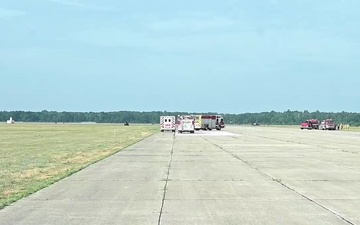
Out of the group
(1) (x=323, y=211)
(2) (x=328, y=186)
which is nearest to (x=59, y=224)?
(1) (x=323, y=211)

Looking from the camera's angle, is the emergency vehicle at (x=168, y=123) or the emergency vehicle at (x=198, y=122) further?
the emergency vehicle at (x=198, y=122)

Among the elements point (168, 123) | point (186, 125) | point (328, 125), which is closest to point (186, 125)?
point (186, 125)

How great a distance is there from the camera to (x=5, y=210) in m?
11.3

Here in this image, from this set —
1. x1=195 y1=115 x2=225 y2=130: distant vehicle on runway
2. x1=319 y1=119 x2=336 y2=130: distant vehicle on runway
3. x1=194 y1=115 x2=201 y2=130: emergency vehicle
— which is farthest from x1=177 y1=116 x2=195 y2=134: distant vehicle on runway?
x1=319 y1=119 x2=336 y2=130: distant vehicle on runway

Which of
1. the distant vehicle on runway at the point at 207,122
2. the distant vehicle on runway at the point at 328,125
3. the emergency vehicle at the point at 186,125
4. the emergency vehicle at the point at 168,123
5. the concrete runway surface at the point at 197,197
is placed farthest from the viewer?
the distant vehicle on runway at the point at 328,125

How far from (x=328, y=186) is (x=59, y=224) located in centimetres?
835

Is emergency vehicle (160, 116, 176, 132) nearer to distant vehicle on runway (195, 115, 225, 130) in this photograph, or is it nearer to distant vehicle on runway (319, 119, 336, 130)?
distant vehicle on runway (195, 115, 225, 130)

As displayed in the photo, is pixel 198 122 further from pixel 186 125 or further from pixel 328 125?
pixel 328 125

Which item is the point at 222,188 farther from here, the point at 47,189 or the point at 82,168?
the point at 82,168

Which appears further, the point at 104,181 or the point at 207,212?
the point at 104,181

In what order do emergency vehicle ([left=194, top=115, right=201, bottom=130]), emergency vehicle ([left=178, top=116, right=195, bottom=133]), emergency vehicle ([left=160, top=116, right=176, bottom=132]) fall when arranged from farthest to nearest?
emergency vehicle ([left=194, top=115, right=201, bottom=130]) → emergency vehicle ([left=160, top=116, right=176, bottom=132]) → emergency vehicle ([left=178, top=116, right=195, bottom=133])

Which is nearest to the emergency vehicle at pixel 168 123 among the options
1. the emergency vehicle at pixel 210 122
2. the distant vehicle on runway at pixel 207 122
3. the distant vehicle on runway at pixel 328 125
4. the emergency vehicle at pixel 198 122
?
the emergency vehicle at pixel 198 122

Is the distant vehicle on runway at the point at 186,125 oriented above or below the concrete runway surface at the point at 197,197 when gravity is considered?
above

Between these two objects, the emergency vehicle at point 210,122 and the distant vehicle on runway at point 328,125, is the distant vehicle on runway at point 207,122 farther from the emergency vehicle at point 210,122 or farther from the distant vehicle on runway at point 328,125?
the distant vehicle on runway at point 328,125
